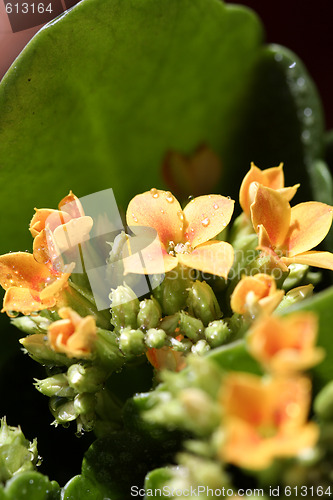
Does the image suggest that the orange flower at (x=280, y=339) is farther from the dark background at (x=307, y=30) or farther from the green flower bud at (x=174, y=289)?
the dark background at (x=307, y=30)

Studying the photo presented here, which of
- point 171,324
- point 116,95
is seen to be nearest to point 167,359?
point 171,324

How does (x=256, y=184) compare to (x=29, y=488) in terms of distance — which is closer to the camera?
(x=29, y=488)

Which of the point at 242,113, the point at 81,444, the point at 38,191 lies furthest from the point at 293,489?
the point at 242,113

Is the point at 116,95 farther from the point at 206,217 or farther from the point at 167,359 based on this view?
the point at 167,359

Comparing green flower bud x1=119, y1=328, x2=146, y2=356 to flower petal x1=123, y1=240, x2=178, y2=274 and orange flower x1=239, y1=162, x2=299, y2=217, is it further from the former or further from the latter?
orange flower x1=239, y1=162, x2=299, y2=217

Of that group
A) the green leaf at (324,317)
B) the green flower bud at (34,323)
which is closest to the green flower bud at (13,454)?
the green flower bud at (34,323)

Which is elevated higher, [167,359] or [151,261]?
[151,261]

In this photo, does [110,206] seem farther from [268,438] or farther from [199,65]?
[268,438]
